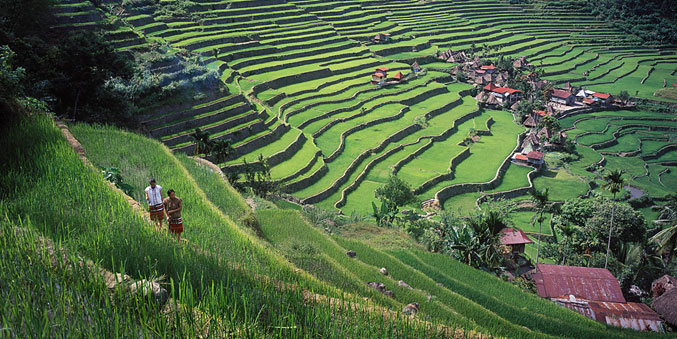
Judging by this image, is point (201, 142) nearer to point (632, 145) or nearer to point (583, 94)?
point (632, 145)

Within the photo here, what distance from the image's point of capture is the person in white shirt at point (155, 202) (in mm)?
7164

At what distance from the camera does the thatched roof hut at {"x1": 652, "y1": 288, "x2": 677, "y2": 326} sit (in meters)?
16.5

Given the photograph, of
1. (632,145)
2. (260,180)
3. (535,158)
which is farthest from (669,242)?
(632,145)

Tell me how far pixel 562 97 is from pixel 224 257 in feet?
177

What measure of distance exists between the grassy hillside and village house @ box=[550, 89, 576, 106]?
143ft

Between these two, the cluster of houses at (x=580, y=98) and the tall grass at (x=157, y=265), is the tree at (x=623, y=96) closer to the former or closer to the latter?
the cluster of houses at (x=580, y=98)

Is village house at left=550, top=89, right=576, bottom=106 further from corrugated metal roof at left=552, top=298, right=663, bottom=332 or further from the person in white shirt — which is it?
the person in white shirt

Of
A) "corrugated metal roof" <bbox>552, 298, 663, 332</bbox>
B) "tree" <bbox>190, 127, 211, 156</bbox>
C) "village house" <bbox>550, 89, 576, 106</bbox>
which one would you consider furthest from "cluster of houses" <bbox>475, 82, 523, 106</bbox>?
"corrugated metal roof" <bbox>552, 298, 663, 332</bbox>

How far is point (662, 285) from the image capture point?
19.0 metres

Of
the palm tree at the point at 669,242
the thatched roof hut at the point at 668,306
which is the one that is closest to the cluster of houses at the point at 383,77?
the palm tree at the point at 669,242

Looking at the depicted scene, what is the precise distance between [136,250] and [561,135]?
42.9m

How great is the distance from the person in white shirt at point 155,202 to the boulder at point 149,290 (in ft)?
9.57

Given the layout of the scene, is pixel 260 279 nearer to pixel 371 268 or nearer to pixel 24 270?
pixel 24 270

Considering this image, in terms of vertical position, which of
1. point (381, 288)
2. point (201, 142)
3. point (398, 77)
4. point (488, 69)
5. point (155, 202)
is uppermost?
point (155, 202)
